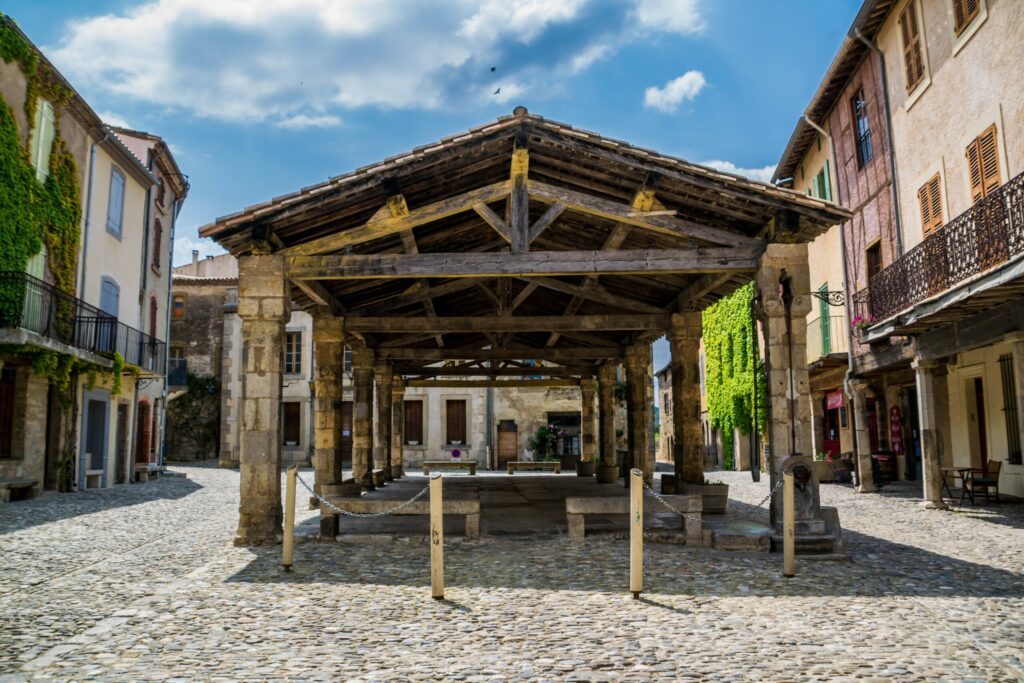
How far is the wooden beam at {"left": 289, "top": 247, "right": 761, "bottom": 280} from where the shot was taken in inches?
338

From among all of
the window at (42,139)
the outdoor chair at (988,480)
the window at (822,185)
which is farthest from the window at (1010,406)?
the window at (42,139)

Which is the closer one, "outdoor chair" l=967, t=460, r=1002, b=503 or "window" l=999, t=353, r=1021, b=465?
"outdoor chair" l=967, t=460, r=1002, b=503

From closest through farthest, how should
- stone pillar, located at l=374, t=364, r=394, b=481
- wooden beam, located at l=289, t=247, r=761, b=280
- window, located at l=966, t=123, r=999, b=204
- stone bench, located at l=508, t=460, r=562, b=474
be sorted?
wooden beam, located at l=289, t=247, r=761, b=280
window, located at l=966, t=123, r=999, b=204
stone pillar, located at l=374, t=364, r=394, b=481
stone bench, located at l=508, t=460, r=562, b=474

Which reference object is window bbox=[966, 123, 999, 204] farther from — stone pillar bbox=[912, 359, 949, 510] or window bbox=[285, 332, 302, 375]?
window bbox=[285, 332, 302, 375]

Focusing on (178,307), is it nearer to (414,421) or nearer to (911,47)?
(414,421)

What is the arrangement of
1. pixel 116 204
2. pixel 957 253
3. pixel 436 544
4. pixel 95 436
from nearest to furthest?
pixel 436 544 < pixel 957 253 < pixel 95 436 < pixel 116 204

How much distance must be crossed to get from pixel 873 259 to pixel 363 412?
11.2m

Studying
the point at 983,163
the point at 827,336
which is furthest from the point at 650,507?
the point at 827,336

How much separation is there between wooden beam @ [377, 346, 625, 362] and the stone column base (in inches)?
190

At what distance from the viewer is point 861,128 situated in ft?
56.2

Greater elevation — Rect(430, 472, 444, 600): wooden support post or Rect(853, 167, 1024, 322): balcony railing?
Rect(853, 167, 1024, 322): balcony railing

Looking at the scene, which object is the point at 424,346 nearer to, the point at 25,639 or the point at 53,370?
the point at 53,370

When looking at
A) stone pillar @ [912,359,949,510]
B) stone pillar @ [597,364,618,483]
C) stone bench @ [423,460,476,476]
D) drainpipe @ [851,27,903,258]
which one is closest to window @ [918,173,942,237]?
drainpipe @ [851,27,903,258]

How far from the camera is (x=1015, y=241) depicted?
9656 millimetres
